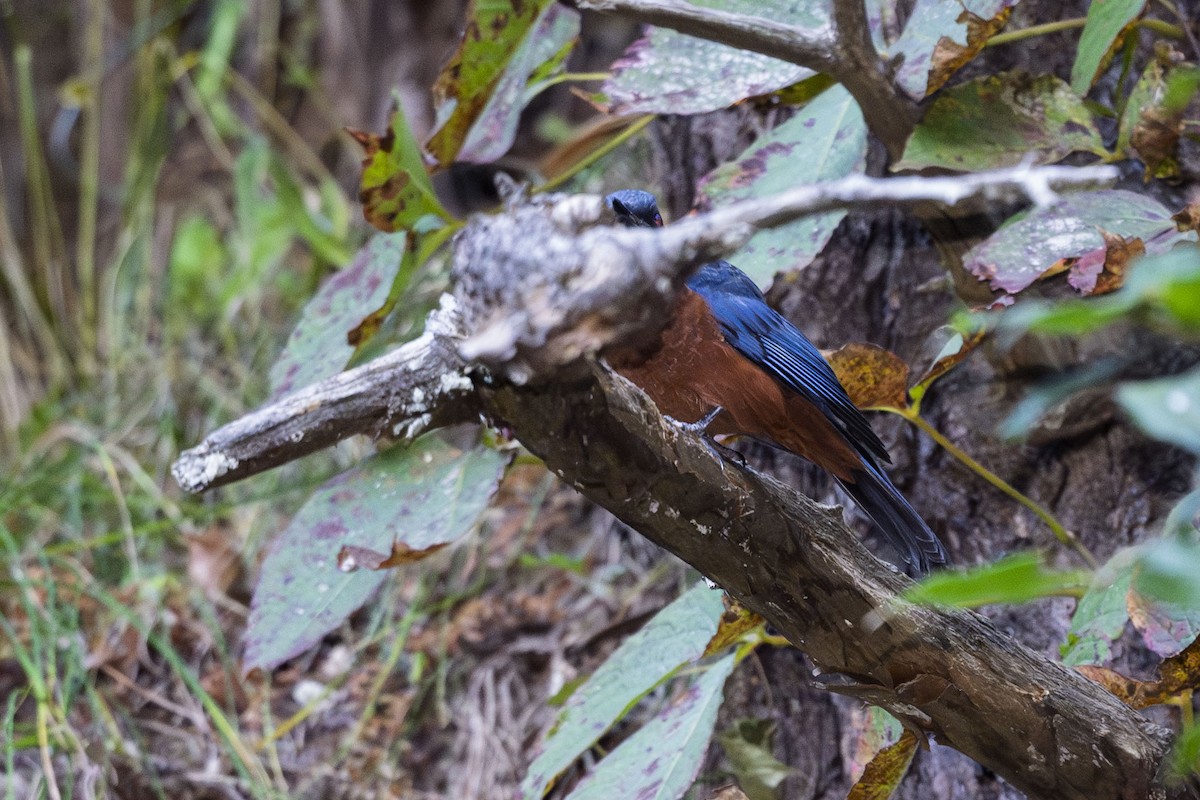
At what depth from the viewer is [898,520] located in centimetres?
208

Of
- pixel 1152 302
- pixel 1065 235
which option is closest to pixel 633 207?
pixel 1065 235

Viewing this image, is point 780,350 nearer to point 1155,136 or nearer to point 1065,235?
point 1065,235

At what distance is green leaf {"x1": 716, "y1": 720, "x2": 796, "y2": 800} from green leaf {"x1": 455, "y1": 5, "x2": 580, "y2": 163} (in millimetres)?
1265

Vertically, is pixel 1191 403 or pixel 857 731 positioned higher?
pixel 1191 403

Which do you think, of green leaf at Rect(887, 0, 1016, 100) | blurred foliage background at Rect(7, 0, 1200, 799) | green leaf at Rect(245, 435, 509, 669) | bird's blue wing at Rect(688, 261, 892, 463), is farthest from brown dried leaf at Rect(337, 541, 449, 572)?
green leaf at Rect(887, 0, 1016, 100)

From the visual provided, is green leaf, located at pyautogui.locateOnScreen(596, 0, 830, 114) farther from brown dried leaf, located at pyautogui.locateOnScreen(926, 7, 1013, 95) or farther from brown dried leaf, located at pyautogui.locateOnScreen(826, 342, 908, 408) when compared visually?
brown dried leaf, located at pyautogui.locateOnScreen(826, 342, 908, 408)

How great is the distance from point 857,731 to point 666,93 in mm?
1230

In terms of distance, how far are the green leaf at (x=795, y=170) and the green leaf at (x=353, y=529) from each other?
60 cm

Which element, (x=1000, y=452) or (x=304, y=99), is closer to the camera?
(x=1000, y=452)

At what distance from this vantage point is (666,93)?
200cm

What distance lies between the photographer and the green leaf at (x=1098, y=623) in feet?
5.32

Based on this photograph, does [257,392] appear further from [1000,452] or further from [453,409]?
[453,409]

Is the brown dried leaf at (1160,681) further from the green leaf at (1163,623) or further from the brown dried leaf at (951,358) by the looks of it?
the brown dried leaf at (951,358)

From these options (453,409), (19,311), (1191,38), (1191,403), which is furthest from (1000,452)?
(19,311)
